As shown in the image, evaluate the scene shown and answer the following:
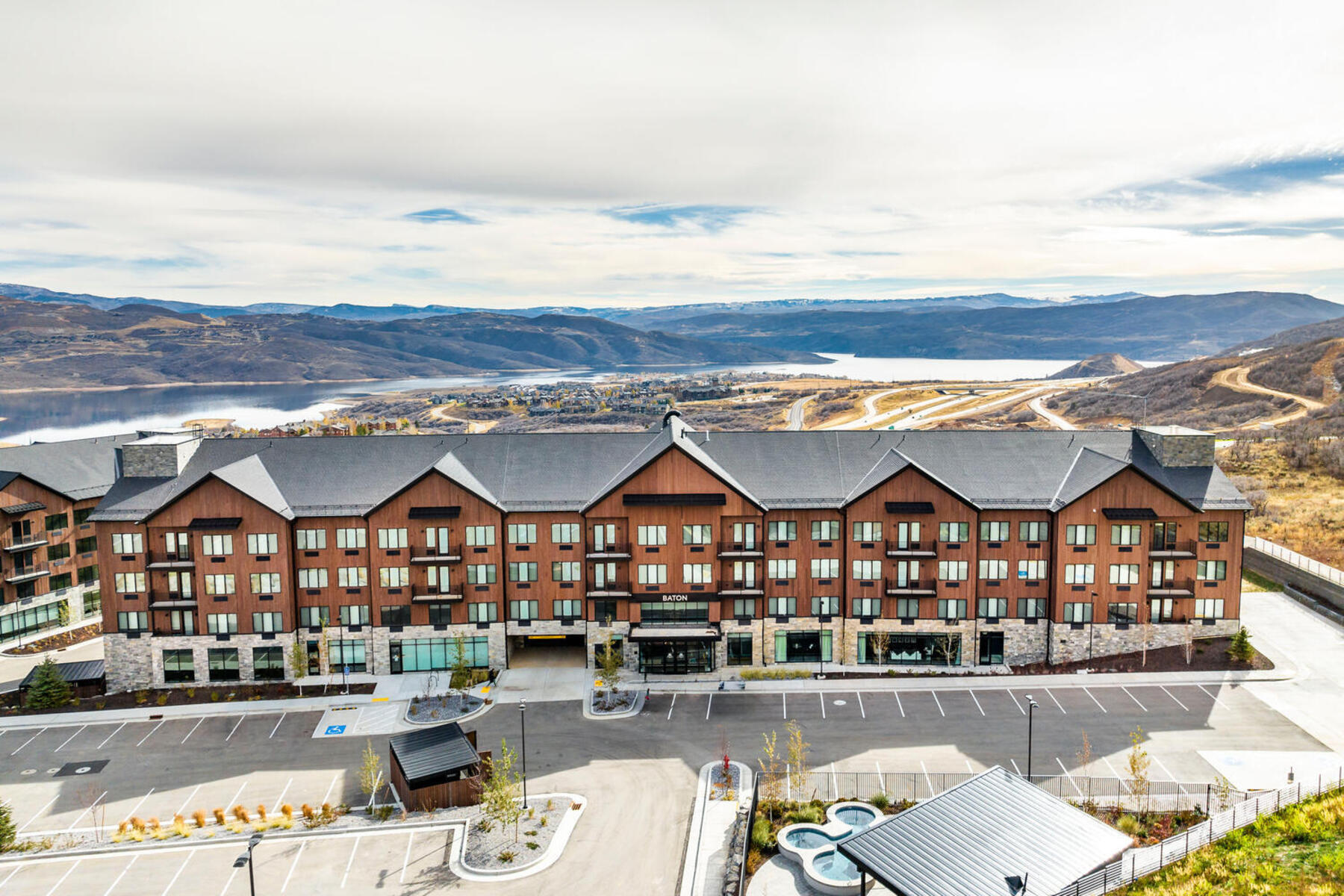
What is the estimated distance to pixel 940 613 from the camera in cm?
5631

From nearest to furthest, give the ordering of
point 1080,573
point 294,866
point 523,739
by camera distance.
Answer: point 294,866, point 523,739, point 1080,573

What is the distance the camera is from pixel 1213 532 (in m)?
55.4

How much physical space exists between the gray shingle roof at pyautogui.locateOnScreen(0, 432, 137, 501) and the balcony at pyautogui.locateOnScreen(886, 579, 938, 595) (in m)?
54.9

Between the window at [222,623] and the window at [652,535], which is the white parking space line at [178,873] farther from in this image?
the window at [652,535]

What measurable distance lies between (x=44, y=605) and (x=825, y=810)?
61679mm

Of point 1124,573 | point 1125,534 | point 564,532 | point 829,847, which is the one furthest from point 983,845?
point 564,532

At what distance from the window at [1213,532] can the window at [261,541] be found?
198 ft

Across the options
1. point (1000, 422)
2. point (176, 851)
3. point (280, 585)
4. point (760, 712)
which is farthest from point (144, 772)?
point (1000, 422)

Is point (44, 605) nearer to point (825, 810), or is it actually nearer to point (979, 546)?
point (825, 810)

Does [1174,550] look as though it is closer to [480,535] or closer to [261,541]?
[480,535]

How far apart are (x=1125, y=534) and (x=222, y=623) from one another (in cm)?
5921

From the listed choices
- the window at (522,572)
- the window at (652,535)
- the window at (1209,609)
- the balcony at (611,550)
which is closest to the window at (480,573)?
the window at (522,572)

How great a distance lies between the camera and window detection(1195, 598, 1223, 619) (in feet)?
184

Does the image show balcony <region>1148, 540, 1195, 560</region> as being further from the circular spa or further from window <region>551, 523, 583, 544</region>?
window <region>551, 523, 583, 544</region>
